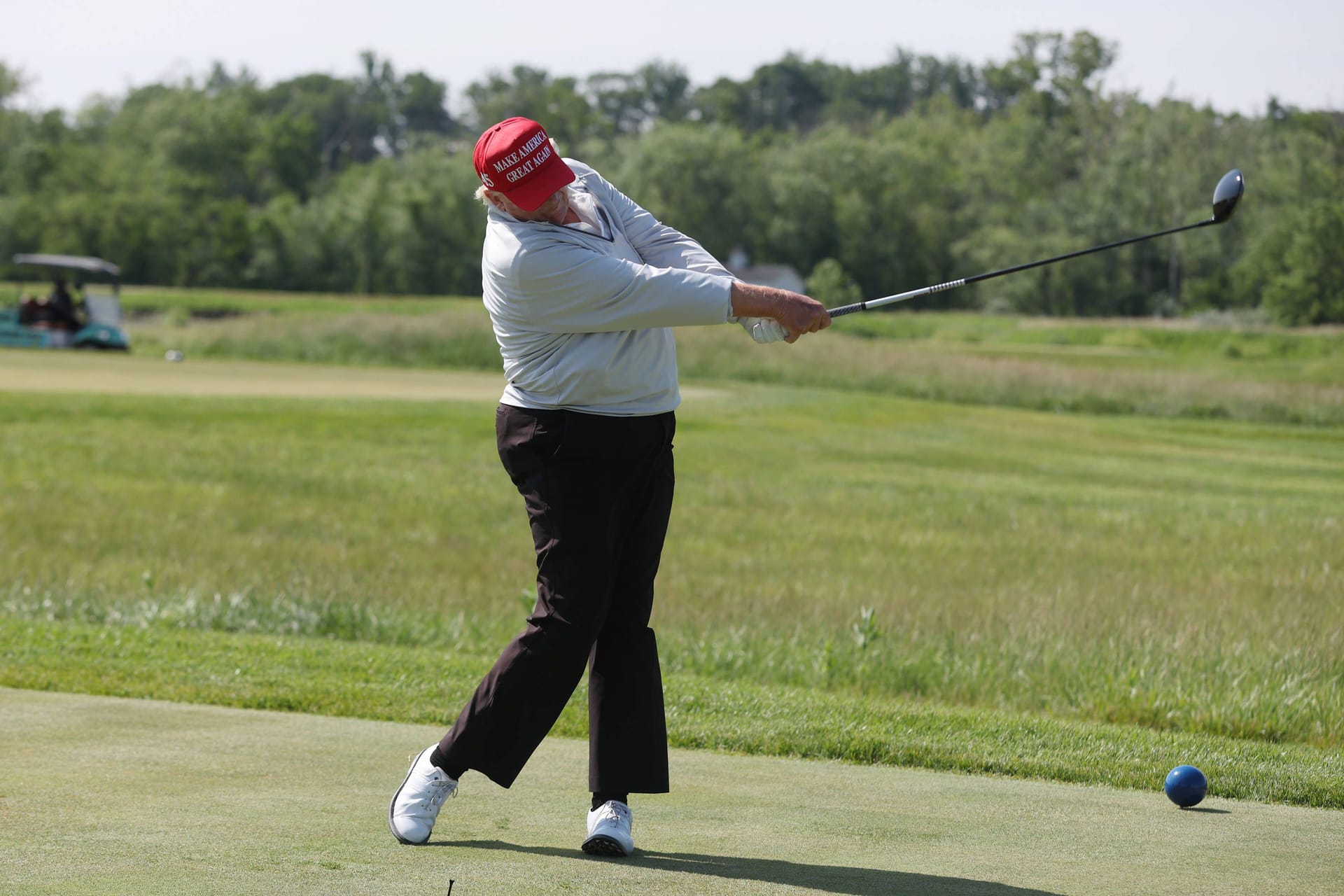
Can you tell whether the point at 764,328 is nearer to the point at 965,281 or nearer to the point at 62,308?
the point at 965,281

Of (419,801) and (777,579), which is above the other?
(419,801)

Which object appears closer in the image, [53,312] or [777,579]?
[777,579]

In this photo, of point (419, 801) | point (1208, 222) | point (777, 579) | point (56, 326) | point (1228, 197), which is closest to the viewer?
point (419, 801)

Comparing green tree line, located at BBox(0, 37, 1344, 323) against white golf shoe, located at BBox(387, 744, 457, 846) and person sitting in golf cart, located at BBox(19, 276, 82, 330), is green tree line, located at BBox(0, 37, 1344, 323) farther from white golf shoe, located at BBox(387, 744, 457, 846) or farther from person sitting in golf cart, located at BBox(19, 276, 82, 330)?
white golf shoe, located at BBox(387, 744, 457, 846)

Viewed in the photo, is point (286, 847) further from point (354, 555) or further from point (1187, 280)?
point (1187, 280)

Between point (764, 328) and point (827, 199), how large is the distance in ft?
304

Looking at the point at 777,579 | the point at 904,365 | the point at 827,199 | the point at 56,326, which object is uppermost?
the point at 827,199

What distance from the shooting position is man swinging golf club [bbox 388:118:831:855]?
353cm

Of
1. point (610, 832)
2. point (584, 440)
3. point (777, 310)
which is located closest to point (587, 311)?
point (584, 440)

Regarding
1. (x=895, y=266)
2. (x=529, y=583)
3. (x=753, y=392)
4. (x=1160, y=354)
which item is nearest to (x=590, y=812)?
(x=529, y=583)

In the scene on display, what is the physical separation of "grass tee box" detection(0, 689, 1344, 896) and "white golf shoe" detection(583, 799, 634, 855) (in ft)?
0.19

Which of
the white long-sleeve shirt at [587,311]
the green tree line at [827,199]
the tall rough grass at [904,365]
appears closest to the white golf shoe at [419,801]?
the white long-sleeve shirt at [587,311]

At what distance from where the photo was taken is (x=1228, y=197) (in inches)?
174

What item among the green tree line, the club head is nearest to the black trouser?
the club head
